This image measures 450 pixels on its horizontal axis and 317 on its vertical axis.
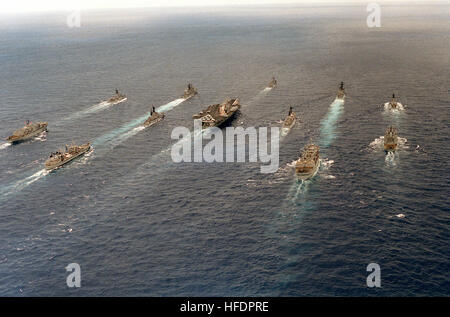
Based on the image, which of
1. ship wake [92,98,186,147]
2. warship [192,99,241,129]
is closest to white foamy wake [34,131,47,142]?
ship wake [92,98,186,147]

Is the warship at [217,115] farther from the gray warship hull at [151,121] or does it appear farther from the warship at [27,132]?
the warship at [27,132]

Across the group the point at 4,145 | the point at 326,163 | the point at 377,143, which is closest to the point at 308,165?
the point at 326,163

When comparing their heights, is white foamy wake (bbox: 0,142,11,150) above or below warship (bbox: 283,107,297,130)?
below

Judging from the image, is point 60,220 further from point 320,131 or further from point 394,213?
point 320,131

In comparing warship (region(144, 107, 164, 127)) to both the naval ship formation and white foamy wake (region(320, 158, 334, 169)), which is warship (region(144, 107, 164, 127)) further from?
white foamy wake (region(320, 158, 334, 169))

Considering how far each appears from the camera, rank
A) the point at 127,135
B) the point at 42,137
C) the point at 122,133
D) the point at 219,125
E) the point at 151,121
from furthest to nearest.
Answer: the point at 151,121 → the point at 219,125 → the point at 122,133 → the point at 42,137 → the point at 127,135

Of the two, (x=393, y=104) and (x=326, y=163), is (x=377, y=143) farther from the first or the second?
(x=393, y=104)
